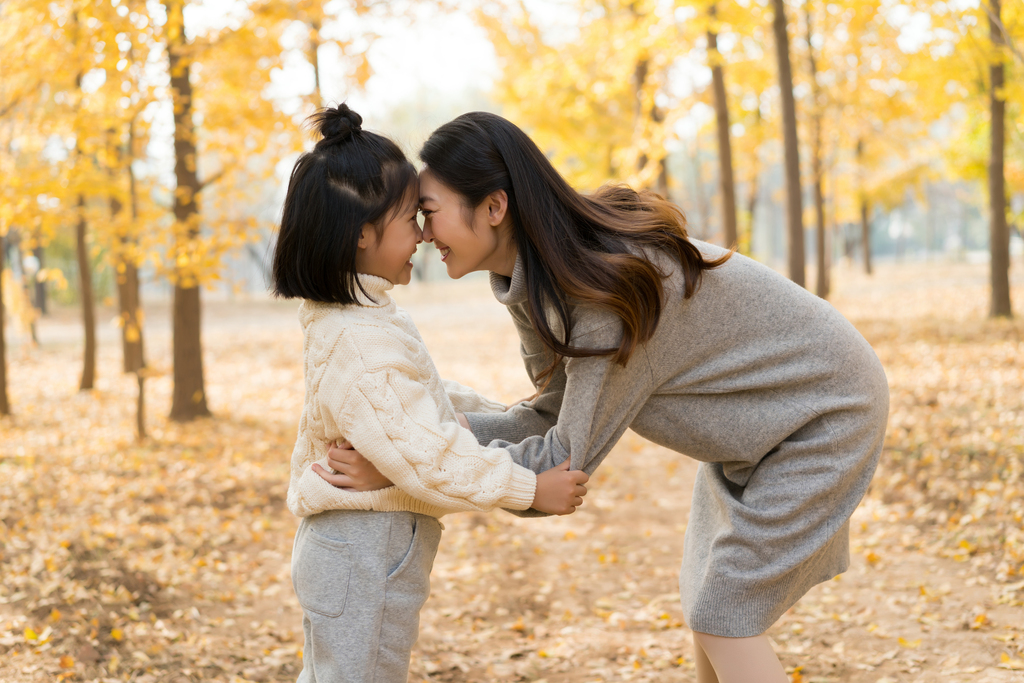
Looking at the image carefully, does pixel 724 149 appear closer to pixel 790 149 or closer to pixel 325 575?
pixel 790 149

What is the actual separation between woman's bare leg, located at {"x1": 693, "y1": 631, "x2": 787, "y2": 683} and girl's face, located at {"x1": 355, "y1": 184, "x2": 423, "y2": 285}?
1.17m

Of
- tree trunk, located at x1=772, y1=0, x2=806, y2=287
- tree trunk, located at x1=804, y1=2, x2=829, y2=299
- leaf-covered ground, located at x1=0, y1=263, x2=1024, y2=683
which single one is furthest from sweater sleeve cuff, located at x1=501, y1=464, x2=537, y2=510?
tree trunk, located at x1=804, y1=2, x2=829, y2=299

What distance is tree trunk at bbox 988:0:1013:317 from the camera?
952 centimetres

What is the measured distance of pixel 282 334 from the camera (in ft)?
57.0

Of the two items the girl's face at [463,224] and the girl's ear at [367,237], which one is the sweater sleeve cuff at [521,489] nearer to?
the girl's face at [463,224]

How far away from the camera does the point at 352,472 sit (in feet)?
5.98

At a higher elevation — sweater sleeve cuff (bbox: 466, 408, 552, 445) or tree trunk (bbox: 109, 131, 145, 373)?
tree trunk (bbox: 109, 131, 145, 373)

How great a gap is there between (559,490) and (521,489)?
0.30 ft

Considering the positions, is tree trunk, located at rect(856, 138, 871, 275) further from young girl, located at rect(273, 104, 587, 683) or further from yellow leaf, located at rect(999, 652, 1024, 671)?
young girl, located at rect(273, 104, 587, 683)

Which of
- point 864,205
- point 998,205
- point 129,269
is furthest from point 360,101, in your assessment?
point 864,205

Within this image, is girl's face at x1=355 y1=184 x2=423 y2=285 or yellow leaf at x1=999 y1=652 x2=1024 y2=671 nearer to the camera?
girl's face at x1=355 y1=184 x2=423 y2=285

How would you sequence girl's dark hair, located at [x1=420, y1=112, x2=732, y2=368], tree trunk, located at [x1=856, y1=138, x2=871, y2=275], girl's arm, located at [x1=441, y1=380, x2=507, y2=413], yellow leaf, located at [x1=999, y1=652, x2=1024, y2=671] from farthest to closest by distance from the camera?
tree trunk, located at [x1=856, y1=138, x2=871, y2=275]
yellow leaf, located at [x1=999, y1=652, x2=1024, y2=671]
girl's arm, located at [x1=441, y1=380, x2=507, y2=413]
girl's dark hair, located at [x1=420, y1=112, x2=732, y2=368]

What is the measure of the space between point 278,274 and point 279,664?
2.16 metres

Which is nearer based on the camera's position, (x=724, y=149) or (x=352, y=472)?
(x=352, y=472)
